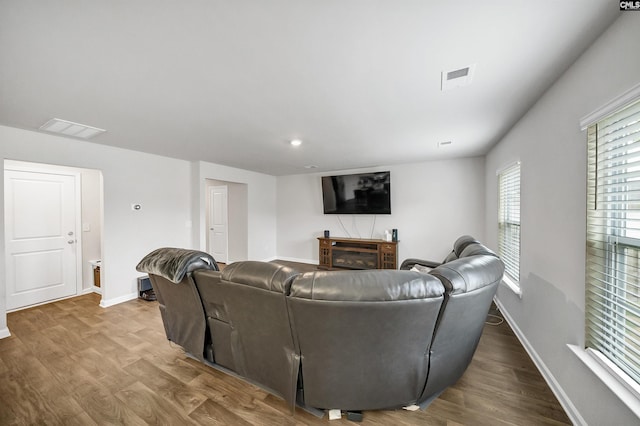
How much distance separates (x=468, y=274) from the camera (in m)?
1.47

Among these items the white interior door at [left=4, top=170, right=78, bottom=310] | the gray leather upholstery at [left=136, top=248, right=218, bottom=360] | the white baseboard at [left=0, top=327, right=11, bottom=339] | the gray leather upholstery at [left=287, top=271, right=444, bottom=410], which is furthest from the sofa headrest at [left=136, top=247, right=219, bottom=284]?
the white interior door at [left=4, top=170, right=78, bottom=310]

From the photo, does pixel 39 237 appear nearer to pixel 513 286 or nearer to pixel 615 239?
pixel 615 239

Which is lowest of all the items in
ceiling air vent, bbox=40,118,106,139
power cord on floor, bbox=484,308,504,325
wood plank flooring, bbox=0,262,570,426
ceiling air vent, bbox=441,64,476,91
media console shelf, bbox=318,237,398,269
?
power cord on floor, bbox=484,308,504,325

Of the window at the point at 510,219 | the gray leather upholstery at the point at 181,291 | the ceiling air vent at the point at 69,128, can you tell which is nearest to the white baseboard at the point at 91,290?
the ceiling air vent at the point at 69,128

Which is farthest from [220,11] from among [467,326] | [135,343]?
[135,343]

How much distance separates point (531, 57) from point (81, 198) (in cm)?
591

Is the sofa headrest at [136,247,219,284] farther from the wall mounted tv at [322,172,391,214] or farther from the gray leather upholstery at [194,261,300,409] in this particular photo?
the wall mounted tv at [322,172,391,214]

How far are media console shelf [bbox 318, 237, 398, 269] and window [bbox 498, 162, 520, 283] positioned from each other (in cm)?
191

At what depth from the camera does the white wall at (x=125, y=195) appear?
9.28 feet

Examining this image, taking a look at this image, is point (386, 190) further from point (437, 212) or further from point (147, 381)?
point (147, 381)

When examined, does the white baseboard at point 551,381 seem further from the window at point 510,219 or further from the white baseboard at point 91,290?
the white baseboard at point 91,290

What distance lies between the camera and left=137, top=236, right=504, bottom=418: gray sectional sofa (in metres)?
1.30

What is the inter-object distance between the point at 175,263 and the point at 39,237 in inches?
135

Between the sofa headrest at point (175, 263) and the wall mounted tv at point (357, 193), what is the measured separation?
385cm
